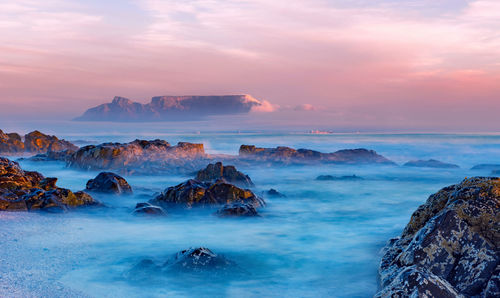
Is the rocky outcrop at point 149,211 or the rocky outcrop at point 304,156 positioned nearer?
the rocky outcrop at point 149,211

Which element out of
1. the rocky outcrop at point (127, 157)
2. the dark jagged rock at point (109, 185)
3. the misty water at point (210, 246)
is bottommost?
the misty water at point (210, 246)

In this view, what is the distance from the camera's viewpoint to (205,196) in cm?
1305

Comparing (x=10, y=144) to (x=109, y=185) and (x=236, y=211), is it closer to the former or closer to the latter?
(x=109, y=185)

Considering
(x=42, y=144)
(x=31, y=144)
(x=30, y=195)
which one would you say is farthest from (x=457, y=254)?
(x=42, y=144)

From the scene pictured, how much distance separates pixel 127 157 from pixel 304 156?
1313cm

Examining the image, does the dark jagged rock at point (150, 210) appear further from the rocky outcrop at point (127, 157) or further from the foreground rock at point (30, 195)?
the rocky outcrop at point (127, 157)

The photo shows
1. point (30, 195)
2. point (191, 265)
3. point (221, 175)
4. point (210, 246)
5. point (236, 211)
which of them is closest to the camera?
point (191, 265)

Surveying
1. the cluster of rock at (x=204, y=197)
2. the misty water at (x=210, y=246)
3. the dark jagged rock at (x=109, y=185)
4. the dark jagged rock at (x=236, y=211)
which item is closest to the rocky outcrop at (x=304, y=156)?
the misty water at (x=210, y=246)

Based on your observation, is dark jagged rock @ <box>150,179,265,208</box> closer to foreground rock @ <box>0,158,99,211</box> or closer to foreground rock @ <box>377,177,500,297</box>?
foreground rock @ <box>0,158,99,211</box>

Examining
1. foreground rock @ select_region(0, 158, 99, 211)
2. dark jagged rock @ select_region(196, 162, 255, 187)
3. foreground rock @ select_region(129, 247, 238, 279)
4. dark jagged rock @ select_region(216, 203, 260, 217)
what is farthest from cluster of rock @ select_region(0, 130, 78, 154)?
foreground rock @ select_region(129, 247, 238, 279)

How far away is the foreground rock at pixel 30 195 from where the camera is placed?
11328 mm

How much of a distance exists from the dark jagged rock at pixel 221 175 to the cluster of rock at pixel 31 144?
22.8 m

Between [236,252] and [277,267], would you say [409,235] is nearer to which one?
[277,267]

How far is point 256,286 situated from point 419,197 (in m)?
12.9
